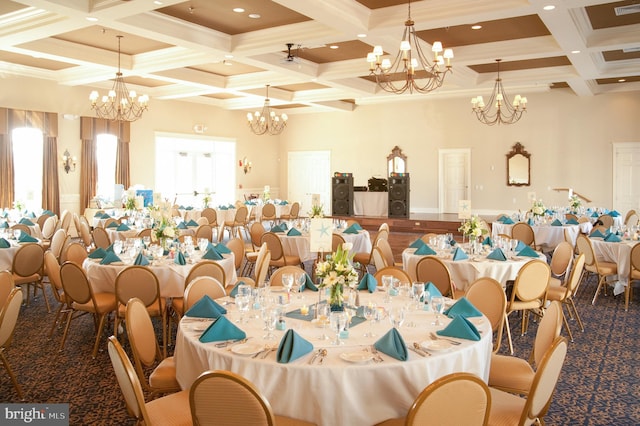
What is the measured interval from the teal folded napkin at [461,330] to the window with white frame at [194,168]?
1375cm

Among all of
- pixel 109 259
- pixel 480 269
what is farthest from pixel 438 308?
pixel 109 259

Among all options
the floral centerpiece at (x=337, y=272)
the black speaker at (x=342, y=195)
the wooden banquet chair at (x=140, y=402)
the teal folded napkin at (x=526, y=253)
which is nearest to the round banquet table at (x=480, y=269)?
the teal folded napkin at (x=526, y=253)

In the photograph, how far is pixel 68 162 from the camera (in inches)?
→ 533

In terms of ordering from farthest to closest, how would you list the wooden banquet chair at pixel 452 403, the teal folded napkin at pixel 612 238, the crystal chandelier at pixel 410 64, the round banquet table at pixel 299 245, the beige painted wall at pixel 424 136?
the beige painted wall at pixel 424 136 → the round banquet table at pixel 299 245 → the teal folded napkin at pixel 612 238 → the crystal chandelier at pixel 410 64 → the wooden banquet chair at pixel 452 403

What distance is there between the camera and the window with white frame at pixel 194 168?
1662cm

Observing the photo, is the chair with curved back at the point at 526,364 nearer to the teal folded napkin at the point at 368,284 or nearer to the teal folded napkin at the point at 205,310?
the teal folded napkin at the point at 368,284

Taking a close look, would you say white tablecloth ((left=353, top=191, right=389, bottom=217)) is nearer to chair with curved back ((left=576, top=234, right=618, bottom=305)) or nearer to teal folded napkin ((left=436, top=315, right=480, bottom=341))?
chair with curved back ((left=576, top=234, right=618, bottom=305))

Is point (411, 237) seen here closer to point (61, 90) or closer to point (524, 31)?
point (524, 31)

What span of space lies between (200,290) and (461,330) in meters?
2.09

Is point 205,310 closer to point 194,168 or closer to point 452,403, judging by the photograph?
point 452,403

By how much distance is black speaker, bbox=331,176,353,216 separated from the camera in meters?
17.4

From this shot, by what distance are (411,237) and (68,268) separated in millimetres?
10343

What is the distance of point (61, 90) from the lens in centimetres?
1341

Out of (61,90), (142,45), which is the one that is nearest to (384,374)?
(142,45)
